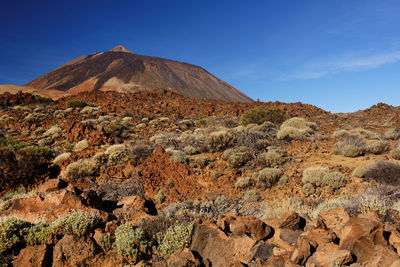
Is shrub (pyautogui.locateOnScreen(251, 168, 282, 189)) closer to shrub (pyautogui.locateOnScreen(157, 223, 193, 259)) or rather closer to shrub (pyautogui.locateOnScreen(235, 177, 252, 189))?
shrub (pyautogui.locateOnScreen(235, 177, 252, 189))

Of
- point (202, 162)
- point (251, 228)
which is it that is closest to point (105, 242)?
point (251, 228)

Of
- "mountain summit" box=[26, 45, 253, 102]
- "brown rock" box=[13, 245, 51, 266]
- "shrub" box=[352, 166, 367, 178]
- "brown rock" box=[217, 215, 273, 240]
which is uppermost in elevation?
"mountain summit" box=[26, 45, 253, 102]

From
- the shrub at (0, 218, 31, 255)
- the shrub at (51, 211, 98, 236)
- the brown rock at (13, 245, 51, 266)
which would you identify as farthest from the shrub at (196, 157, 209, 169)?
the brown rock at (13, 245, 51, 266)

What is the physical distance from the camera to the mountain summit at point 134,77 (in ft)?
214

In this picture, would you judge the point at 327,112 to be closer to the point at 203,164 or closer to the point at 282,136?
the point at 282,136

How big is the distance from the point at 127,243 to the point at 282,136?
900cm

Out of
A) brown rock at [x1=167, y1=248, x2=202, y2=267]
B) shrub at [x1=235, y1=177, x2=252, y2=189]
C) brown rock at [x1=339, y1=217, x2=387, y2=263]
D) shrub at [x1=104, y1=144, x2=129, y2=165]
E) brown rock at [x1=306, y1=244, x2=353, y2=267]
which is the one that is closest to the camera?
brown rock at [x1=306, y1=244, x2=353, y2=267]

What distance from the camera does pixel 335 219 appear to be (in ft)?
11.7

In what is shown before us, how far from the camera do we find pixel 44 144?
1305cm

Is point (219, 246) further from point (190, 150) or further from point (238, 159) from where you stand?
point (190, 150)

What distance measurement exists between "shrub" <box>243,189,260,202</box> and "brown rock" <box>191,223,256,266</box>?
295 centimetres

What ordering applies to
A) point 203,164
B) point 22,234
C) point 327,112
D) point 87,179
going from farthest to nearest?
point 327,112 → point 203,164 → point 87,179 → point 22,234

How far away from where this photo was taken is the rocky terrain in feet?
10.9

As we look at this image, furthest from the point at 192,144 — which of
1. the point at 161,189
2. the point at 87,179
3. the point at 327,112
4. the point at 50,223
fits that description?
the point at 327,112
